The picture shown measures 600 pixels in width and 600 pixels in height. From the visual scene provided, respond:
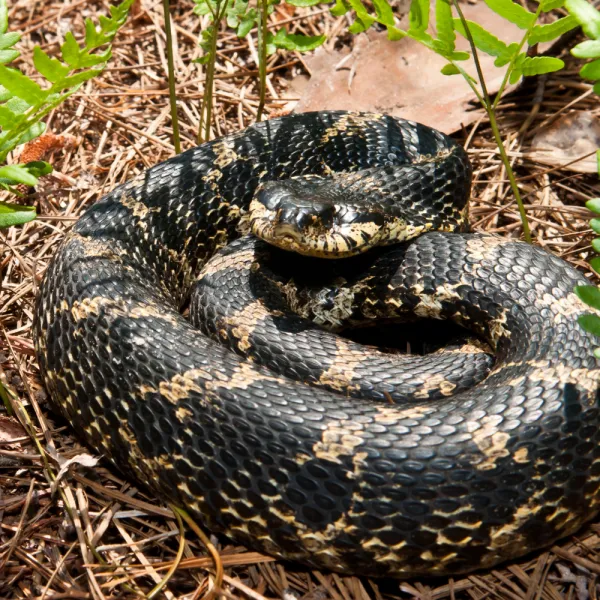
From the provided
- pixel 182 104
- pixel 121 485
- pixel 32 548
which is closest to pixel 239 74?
pixel 182 104

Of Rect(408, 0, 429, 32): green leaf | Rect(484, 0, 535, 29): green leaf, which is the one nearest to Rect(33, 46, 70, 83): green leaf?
Rect(408, 0, 429, 32): green leaf

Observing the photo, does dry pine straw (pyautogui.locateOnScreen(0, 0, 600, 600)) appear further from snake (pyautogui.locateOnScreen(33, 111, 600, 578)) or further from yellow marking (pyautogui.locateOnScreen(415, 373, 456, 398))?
yellow marking (pyautogui.locateOnScreen(415, 373, 456, 398))

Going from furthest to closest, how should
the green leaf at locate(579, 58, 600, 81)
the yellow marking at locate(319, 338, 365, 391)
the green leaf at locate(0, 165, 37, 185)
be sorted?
the yellow marking at locate(319, 338, 365, 391), the green leaf at locate(0, 165, 37, 185), the green leaf at locate(579, 58, 600, 81)

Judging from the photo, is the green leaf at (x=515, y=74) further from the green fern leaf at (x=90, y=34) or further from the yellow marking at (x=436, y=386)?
the green fern leaf at (x=90, y=34)

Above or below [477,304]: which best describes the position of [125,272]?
above

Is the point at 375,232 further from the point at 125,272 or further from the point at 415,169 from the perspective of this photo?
the point at 125,272

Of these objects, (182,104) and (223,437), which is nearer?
(223,437)

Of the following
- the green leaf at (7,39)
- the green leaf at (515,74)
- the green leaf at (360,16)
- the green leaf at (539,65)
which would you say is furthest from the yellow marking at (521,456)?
the green leaf at (7,39)
